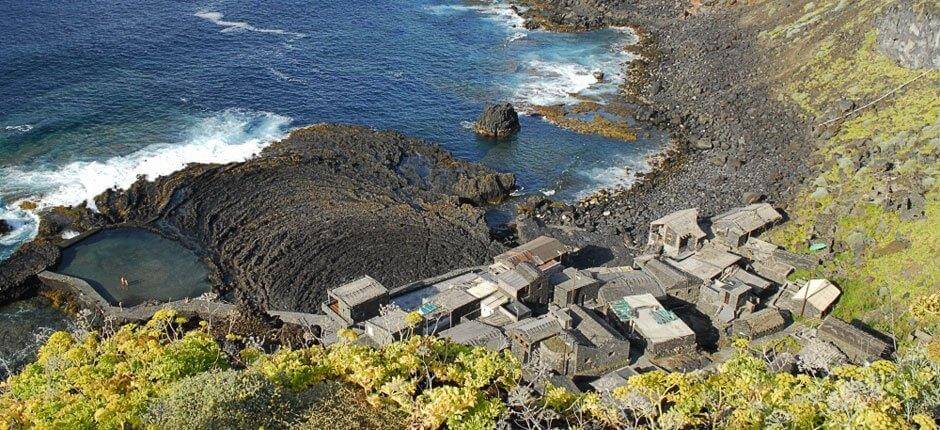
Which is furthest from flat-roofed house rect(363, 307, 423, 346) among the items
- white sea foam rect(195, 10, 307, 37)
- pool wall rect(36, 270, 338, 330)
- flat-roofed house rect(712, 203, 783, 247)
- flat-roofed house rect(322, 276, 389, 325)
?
white sea foam rect(195, 10, 307, 37)

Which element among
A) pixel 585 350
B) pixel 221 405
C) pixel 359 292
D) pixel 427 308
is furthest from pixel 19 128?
pixel 585 350

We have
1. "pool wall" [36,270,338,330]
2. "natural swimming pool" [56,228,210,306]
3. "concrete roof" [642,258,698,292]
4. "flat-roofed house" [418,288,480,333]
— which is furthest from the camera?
"natural swimming pool" [56,228,210,306]

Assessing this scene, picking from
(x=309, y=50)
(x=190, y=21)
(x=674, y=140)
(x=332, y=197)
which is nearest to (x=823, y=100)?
(x=674, y=140)

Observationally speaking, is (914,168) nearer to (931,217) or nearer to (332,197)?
(931,217)

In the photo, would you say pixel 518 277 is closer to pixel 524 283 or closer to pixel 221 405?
pixel 524 283

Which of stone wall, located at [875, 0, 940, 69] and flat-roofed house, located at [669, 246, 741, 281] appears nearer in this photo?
flat-roofed house, located at [669, 246, 741, 281]

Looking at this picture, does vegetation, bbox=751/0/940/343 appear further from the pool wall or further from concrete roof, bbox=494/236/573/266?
the pool wall
